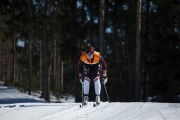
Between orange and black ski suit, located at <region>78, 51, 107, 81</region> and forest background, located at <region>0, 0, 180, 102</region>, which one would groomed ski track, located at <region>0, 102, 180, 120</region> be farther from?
forest background, located at <region>0, 0, 180, 102</region>

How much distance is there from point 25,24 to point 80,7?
478cm

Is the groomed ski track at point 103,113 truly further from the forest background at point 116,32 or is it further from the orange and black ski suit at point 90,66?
the forest background at point 116,32

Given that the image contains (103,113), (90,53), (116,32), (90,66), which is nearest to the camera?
(103,113)

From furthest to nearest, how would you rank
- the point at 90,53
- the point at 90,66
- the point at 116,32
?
the point at 116,32, the point at 90,66, the point at 90,53

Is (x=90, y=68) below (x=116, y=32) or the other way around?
below

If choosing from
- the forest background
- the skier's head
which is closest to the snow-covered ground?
the skier's head

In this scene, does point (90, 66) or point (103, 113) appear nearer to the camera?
point (103, 113)

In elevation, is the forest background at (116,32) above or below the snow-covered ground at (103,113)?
above

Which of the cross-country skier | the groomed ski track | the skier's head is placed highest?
the skier's head

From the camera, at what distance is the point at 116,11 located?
28.4m

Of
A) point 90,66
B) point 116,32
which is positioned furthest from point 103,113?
point 116,32

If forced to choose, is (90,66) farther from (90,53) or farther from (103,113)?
(103,113)

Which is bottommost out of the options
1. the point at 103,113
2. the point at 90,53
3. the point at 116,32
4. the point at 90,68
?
the point at 103,113

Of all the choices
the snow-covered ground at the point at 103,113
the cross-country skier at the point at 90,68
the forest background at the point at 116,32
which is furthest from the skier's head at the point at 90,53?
the forest background at the point at 116,32
